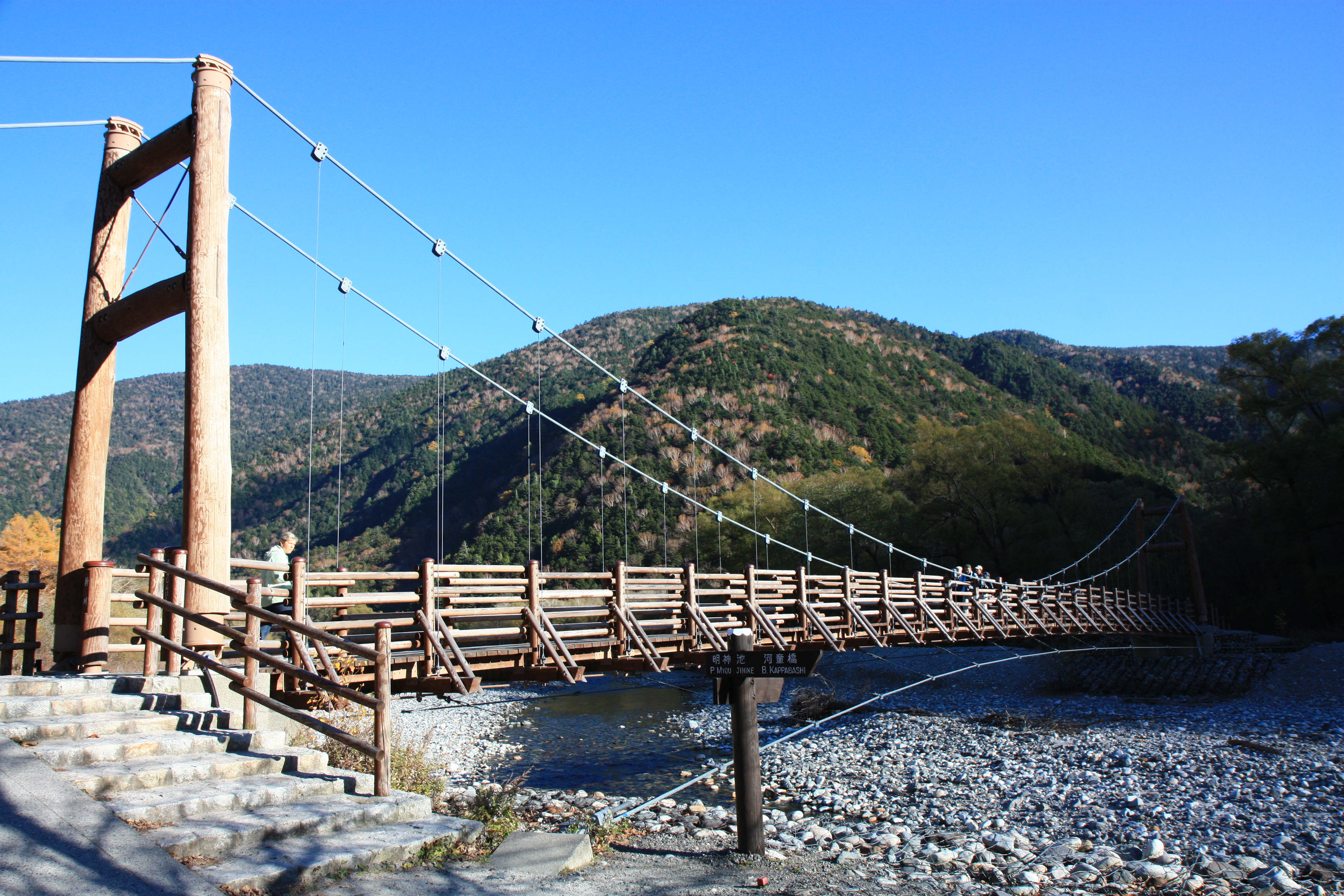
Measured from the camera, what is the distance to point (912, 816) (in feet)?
27.2

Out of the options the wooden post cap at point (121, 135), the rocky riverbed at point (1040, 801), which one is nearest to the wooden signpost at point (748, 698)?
the rocky riverbed at point (1040, 801)

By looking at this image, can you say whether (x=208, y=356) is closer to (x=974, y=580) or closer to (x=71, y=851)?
(x=71, y=851)

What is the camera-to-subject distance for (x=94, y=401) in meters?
6.31

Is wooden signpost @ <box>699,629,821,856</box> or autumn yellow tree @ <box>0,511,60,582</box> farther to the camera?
autumn yellow tree @ <box>0,511,60,582</box>

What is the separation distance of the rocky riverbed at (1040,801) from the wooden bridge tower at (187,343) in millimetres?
3148

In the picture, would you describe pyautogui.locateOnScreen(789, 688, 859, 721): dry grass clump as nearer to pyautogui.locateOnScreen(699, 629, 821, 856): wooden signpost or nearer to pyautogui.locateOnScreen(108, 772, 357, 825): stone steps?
pyautogui.locateOnScreen(699, 629, 821, 856): wooden signpost

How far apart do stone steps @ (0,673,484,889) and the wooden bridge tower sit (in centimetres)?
74

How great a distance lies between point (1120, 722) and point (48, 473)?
7038 cm

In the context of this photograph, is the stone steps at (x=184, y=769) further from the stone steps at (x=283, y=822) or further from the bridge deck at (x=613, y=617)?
the bridge deck at (x=613, y=617)

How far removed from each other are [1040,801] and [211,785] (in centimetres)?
767

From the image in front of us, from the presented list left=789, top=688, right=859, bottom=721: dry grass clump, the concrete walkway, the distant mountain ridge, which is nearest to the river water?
left=789, top=688, right=859, bottom=721: dry grass clump

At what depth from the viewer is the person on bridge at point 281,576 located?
6.07 meters

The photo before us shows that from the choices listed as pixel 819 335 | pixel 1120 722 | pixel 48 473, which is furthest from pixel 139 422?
pixel 1120 722

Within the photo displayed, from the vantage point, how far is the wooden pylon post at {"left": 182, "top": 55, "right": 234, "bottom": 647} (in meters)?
5.43
